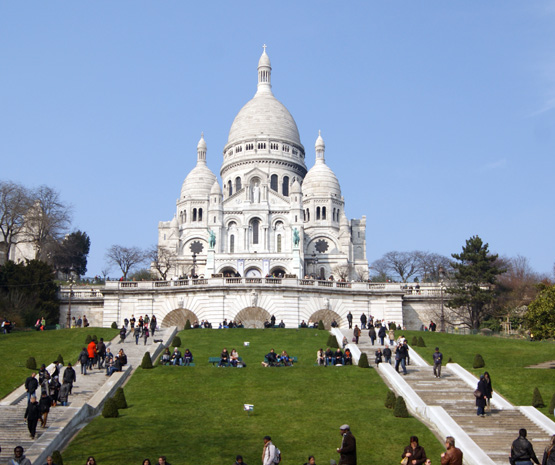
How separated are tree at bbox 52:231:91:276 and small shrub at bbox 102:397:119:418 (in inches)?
2228

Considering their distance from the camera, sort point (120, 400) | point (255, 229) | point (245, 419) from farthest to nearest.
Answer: point (255, 229) → point (120, 400) → point (245, 419)

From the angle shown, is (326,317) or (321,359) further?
(326,317)

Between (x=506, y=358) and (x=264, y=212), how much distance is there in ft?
215

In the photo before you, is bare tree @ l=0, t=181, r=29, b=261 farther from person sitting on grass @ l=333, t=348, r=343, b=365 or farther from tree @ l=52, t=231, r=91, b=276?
person sitting on grass @ l=333, t=348, r=343, b=365

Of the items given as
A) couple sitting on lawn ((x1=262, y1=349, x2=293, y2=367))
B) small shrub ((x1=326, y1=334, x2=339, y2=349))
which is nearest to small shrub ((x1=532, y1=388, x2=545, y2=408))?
couple sitting on lawn ((x1=262, y1=349, x2=293, y2=367))

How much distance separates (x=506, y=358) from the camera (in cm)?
A: 3719

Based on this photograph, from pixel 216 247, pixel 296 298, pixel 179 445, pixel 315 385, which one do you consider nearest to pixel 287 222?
pixel 216 247

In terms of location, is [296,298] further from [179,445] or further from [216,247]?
[216,247]

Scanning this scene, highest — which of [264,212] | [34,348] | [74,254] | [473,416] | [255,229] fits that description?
[264,212]

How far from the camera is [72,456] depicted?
21.3m

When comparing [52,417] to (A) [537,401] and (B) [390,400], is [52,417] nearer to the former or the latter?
(B) [390,400]

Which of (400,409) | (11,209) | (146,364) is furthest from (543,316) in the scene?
(11,209)

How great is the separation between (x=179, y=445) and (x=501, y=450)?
364 inches

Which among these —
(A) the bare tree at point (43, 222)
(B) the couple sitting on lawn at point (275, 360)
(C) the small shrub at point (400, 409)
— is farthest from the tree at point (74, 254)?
(C) the small shrub at point (400, 409)
